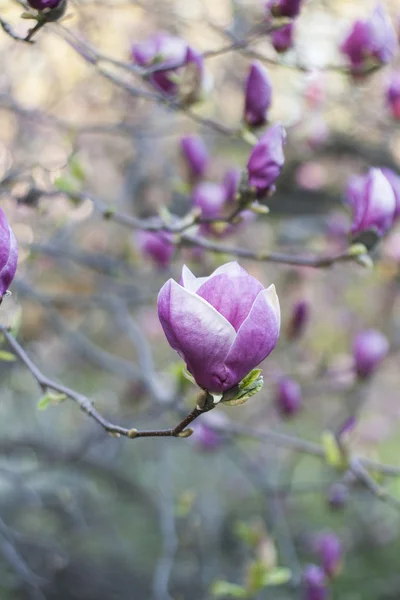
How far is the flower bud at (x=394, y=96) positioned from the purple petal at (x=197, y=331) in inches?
39.6

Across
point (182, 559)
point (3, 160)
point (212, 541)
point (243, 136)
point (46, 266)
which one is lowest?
point (182, 559)

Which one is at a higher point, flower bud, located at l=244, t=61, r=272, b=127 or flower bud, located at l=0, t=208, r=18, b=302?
flower bud, located at l=0, t=208, r=18, b=302

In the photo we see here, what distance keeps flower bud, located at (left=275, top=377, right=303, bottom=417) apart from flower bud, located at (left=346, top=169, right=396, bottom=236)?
2.12 feet

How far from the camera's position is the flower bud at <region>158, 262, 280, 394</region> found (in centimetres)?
53

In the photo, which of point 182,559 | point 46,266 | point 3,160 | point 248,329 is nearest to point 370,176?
point 248,329

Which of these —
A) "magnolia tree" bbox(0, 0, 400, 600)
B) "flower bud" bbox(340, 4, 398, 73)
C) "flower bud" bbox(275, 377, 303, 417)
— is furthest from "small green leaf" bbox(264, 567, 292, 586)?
"flower bud" bbox(340, 4, 398, 73)

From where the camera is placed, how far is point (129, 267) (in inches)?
69.5

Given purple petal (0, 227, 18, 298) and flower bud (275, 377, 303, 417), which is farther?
flower bud (275, 377, 303, 417)

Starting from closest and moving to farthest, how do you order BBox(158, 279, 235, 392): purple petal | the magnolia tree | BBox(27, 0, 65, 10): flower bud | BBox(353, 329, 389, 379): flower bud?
BBox(158, 279, 235, 392): purple petal, BBox(27, 0, 65, 10): flower bud, the magnolia tree, BBox(353, 329, 389, 379): flower bud

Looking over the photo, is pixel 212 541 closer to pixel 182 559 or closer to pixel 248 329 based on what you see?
pixel 182 559

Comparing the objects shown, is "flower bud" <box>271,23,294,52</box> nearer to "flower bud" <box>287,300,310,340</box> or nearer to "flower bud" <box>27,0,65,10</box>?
"flower bud" <box>27,0,65,10</box>

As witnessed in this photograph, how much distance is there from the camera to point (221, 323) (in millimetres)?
525

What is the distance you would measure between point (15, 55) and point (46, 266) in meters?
0.89

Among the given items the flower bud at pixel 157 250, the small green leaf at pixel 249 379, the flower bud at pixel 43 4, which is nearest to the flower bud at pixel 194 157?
the flower bud at pixel 157 250
